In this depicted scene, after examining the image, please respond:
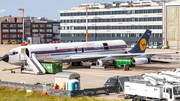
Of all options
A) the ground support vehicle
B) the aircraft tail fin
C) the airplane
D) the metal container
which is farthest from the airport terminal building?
the ground support vehicle

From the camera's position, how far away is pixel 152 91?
2889 cm

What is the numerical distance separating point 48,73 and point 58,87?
19791 mm

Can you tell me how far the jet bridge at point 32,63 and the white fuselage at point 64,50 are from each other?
16.9 inches

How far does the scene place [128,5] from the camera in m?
146

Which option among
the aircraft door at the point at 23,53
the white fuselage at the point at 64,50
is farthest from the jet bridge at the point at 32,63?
the white fuselage at the point at 64,50

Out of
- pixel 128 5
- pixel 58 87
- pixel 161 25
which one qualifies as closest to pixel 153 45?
pixel 161 25

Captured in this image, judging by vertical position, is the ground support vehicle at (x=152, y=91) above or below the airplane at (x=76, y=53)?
below

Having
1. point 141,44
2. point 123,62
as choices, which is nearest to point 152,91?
point 123,62

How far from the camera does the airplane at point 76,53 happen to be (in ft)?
183

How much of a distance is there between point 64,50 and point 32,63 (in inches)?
328

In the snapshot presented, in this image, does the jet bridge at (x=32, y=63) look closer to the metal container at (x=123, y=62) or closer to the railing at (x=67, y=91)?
the railing at (x=67, y=91)

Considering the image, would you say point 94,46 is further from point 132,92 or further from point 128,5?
point 128,5

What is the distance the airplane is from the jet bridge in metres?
0.20

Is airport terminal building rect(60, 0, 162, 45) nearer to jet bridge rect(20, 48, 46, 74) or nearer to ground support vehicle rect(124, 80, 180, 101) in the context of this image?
jet bridge rect(20, 48, 46, 74)
